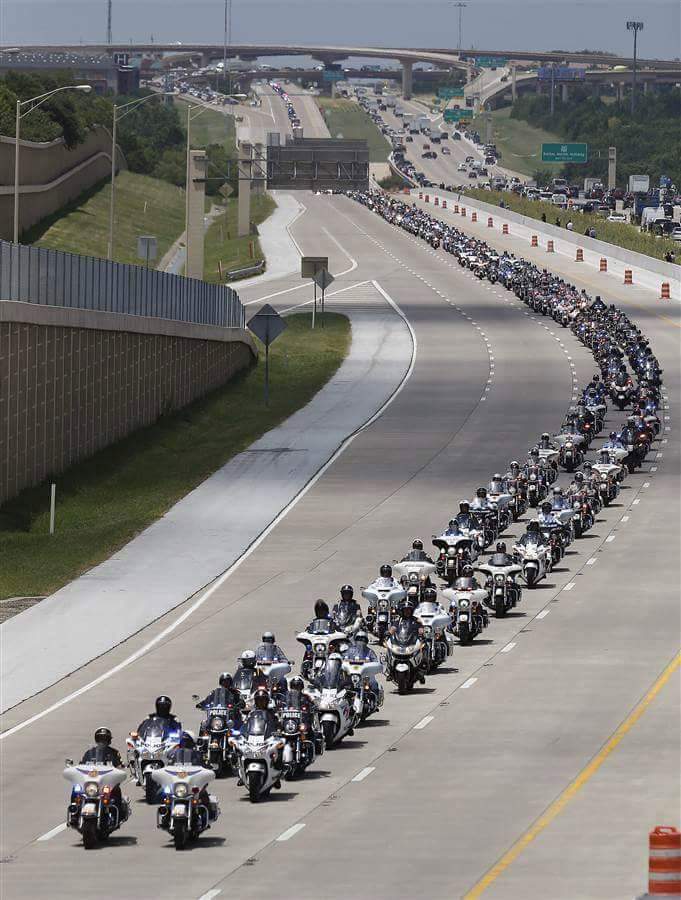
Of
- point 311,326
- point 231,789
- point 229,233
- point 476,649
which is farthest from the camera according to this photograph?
point 229,233

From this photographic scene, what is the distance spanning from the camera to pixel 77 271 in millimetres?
58000

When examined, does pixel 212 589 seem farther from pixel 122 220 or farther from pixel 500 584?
pixel 122 220

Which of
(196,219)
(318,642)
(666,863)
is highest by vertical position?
(666,863)

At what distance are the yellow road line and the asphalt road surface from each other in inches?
2.6

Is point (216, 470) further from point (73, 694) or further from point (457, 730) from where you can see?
point (457, 730)

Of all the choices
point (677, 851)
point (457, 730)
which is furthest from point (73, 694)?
point (677, 851)

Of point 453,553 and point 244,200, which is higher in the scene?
point 244,200

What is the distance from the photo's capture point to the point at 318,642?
30.3 metres

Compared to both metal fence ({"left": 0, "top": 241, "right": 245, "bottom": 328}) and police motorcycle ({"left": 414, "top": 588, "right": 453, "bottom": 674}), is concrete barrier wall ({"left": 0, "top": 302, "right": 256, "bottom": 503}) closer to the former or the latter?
metal fence ({"left": 0, "top": 241, "right": 245, "bottom": 328})

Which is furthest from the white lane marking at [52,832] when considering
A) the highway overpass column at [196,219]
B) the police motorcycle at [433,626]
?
the highway overpass column at [196,219]

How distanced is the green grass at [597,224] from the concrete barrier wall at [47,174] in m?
34.6

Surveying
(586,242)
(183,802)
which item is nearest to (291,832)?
(183,802)

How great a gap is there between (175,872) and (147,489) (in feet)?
115

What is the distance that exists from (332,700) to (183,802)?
539 cm
